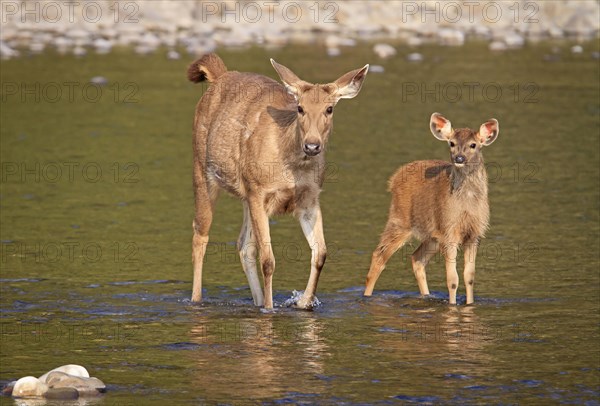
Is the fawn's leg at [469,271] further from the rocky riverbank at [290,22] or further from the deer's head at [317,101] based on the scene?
the rocky riverbank at [290,22]

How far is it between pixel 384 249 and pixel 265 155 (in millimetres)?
1780

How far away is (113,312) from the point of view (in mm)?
Answer: 14281

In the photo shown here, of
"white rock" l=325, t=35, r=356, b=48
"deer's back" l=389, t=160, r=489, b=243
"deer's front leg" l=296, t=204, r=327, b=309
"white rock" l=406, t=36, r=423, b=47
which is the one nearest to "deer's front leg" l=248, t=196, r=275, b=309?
"deer's front leg" l=296, t=204, r=327, b=309

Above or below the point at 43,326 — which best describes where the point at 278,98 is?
above

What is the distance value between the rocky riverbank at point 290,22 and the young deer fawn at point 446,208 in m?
26.8

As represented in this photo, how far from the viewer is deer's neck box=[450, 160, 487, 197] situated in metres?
14.7

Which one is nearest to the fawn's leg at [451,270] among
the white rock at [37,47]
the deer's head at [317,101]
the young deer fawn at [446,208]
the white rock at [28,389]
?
the young deer fawn at [446,208]

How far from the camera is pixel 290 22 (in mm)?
47781

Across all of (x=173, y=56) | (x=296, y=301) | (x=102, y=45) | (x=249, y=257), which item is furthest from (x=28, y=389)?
(x=102, y=45)

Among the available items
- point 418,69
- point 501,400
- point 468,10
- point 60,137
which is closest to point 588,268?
point 501,400

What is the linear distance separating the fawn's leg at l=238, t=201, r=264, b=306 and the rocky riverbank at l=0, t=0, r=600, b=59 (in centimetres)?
2656

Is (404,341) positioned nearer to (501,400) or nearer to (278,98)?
(501,400)

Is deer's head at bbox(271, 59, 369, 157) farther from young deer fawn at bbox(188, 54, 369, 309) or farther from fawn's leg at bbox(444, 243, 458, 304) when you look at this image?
fawn's leg at bbox(444, 243, 458, 304)

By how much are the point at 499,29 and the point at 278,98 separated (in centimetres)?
3276
